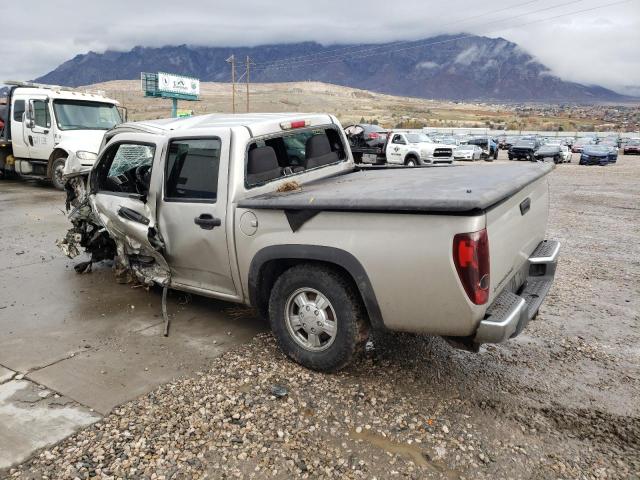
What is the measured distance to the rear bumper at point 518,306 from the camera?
3041 mm

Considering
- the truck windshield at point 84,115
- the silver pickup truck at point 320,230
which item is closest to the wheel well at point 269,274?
the silver pickup truck at point 320,230

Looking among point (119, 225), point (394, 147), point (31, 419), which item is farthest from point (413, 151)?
point (31, 419)

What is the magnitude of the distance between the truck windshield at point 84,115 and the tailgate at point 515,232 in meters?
11.9

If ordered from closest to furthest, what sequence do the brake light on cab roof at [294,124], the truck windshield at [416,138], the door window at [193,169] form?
the door window at [193,169] < the brake light on cab roof at [294,124] < the truck windshield at [416,138]

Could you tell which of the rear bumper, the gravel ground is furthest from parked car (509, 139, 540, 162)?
the rear bumper

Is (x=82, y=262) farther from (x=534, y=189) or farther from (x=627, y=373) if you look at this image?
(x=627, y=373)

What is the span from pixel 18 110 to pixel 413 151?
1420 centimetres

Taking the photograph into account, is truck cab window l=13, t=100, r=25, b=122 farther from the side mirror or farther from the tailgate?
the tailgate

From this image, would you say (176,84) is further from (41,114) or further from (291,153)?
(291,153)

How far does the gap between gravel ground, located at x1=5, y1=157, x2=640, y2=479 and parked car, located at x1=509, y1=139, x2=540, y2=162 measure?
30.1 meters

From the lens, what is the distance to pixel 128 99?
395ft

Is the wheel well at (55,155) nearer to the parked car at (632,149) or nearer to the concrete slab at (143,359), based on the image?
the concrete slab at (143,359)

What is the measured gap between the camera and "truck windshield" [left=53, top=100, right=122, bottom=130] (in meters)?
13.1

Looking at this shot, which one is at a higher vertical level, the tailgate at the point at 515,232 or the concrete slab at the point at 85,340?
the tailgate at the point at 515,232
